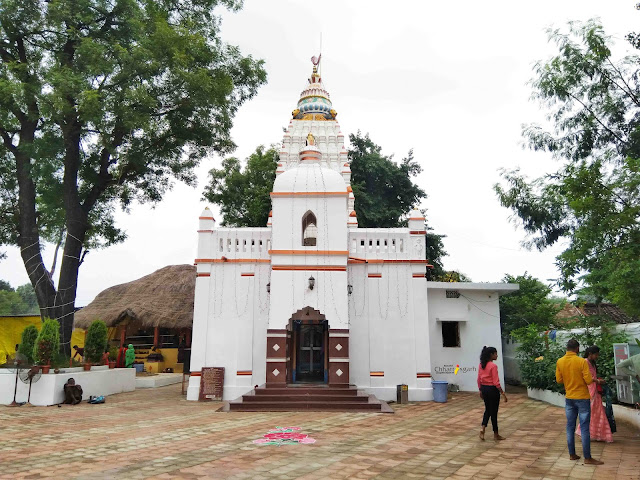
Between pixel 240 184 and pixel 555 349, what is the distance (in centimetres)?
1556

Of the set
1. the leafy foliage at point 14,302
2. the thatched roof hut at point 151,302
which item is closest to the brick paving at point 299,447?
the thatched roof hut at point 151,302

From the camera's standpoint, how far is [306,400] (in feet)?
32.7

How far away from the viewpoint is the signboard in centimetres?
1152

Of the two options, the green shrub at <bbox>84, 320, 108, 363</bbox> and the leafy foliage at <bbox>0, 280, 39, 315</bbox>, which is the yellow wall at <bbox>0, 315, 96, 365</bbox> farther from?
the leafy foliage at <bbox>0, 280, 39, 315</bbox>

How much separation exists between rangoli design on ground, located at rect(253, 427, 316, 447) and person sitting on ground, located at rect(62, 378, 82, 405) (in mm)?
6278

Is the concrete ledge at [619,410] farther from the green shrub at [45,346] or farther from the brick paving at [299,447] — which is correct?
the green shrub at [45,346]

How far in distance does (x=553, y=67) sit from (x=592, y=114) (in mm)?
1638

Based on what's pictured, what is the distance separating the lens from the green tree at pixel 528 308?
15.4 meters

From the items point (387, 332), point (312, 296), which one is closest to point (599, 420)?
point (387, 332)

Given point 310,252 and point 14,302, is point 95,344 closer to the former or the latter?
point 310,252

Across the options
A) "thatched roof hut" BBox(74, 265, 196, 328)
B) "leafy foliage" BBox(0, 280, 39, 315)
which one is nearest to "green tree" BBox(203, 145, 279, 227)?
"thatched roof hut" BBox(74, 265, 196, 328)

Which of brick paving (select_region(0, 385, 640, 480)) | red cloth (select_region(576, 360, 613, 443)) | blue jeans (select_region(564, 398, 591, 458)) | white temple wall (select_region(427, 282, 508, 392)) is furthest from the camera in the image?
white temple wall (select_region(427, 282, 508, 392))

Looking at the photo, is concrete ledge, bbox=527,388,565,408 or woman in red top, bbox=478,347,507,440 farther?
concrete ledge, bbox=527,388,565,408

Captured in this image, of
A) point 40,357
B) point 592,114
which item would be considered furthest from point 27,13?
point 592,114
